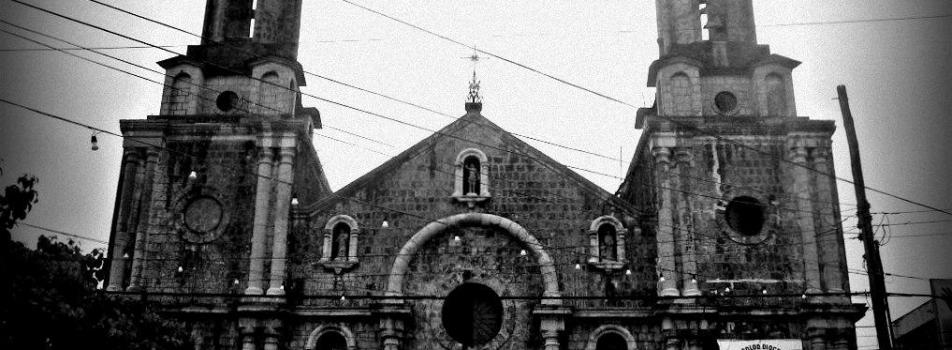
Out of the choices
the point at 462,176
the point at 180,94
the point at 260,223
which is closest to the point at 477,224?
the point at 462,176

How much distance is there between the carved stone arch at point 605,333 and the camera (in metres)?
25.8

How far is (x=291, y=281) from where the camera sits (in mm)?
26688

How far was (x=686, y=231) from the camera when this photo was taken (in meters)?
26.6

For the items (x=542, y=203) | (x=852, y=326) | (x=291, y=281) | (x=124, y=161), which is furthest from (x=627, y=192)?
(x=124, y=161)

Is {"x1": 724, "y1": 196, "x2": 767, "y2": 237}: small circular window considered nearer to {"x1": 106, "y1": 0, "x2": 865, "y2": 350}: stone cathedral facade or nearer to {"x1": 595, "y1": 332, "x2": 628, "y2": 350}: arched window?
{"x1": 106, "y1": 0, "x2": 865, "y2": 350}: stone cathedral facade

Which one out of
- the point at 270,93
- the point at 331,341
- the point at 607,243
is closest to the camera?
the point at 331,341

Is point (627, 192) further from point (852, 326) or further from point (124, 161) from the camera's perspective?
point (124, 161)

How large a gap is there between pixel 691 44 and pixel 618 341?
9301mm

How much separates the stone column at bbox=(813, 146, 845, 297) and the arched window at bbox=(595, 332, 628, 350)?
5.60 meters

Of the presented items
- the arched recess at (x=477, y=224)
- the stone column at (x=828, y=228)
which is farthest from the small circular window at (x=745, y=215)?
the arched recess at (x=477, y=224)

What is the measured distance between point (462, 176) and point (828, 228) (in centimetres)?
1014

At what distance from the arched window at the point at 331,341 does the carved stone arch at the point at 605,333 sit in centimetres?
657

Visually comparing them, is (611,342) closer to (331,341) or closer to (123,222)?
(331,341)

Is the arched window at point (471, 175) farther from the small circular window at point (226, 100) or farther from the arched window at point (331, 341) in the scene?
the small circular window at point (226, 100)
